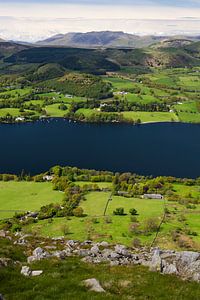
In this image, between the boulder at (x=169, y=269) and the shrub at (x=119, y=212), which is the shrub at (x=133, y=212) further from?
the boulder at (x=169, y=269)

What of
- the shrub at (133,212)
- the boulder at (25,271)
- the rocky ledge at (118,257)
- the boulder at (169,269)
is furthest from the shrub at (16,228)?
the boulder at (169,269)

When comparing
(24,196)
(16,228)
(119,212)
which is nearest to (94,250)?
(16,228)

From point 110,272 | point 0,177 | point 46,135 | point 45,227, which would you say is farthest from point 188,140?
point 110,272

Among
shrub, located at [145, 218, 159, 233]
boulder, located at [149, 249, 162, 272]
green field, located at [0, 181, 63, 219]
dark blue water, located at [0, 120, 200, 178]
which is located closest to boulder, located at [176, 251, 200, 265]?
boulder, located at [149, 249, 162, 272]

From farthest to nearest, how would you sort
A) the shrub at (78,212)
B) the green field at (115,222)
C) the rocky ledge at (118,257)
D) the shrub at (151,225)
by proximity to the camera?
1. the shrub at (78,212)
2. the shrub at (151,225)
3. the green field at (115,222)
4. the rocky ledge at (118,257)

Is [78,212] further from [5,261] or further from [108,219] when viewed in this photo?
[5,261]
